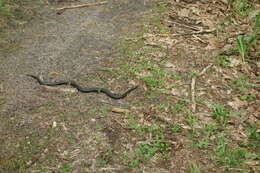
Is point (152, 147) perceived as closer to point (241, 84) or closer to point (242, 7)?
point (241, 84)

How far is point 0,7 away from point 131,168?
18.1 ft

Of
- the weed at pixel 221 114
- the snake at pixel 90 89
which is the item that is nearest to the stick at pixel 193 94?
the weed at pixel 221 114

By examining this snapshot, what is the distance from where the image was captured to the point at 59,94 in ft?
14.7

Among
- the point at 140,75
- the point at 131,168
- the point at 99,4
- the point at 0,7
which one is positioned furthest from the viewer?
the point at 99,4

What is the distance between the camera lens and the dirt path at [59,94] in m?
3.49

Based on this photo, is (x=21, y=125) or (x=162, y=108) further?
(x=162, y=108)

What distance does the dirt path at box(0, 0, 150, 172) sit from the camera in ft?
11.5

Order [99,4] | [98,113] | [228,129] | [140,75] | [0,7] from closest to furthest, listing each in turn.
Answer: [228,129]
[98,113]
[140,75]
[0,7]
[99,4]

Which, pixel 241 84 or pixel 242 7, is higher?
pixel 242 7

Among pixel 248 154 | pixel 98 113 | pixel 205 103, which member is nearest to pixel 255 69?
pixel 205 103

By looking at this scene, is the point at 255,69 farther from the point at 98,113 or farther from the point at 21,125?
the point at 21,125

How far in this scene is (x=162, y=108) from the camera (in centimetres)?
423

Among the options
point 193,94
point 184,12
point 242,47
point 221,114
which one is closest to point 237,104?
Result: point 221,114

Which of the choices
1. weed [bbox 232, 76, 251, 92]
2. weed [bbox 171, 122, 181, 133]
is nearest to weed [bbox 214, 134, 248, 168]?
weed [bbox 171, 122, 181, 133]
